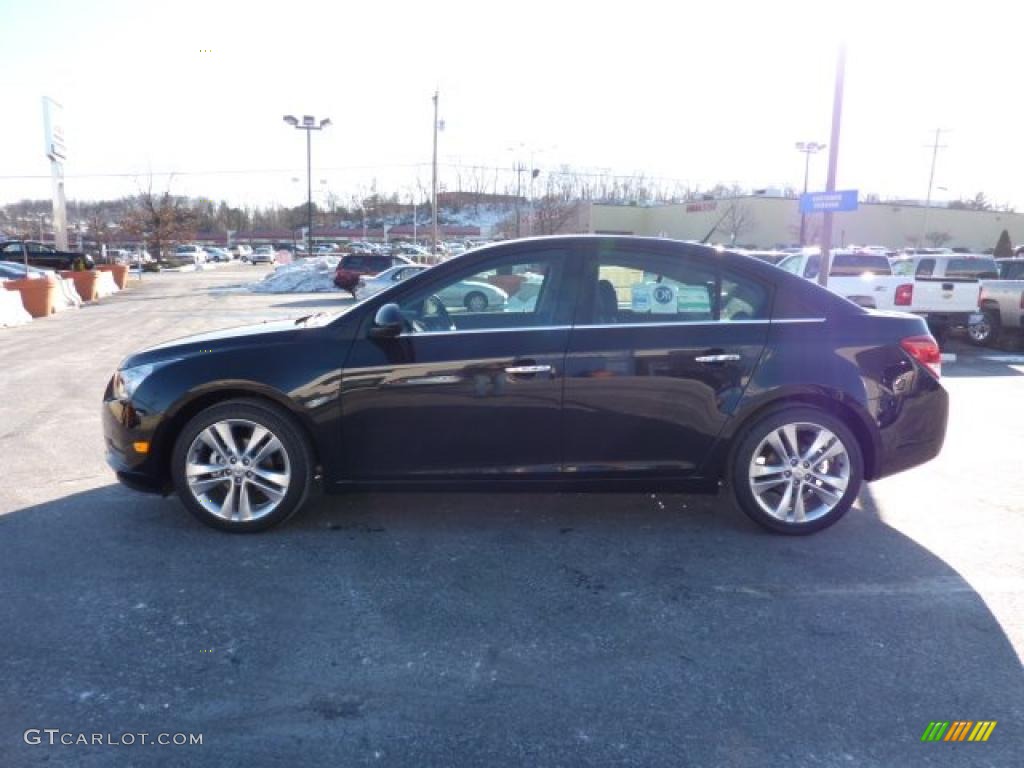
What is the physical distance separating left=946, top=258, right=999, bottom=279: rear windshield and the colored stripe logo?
13058 millimetres

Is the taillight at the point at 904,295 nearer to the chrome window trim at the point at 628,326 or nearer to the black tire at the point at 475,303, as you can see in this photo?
the chrome window trim at the point at 628,326

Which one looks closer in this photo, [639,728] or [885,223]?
[639,728]

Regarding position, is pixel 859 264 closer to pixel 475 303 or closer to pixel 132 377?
pixel 475 303

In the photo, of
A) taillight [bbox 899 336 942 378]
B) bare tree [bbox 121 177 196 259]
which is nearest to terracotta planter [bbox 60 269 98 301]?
taillight [bbox 899 336 942 378]

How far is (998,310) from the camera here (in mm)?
13773

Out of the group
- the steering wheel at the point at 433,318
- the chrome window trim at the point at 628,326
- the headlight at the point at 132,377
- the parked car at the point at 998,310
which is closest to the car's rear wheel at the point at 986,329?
the parked car at the point at 998,310

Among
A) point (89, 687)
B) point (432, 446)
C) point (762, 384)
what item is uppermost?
point (762, 384)

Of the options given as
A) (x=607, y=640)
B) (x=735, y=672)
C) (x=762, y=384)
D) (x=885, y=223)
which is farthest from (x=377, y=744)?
(x=885, y=223)

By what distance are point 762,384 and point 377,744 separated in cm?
277

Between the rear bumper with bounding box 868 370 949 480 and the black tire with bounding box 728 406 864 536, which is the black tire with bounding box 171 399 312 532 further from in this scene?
the rear bumper with bounding box 868 370 949 480

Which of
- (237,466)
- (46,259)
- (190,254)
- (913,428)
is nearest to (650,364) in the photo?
(913,428)

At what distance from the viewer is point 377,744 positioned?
255 cm

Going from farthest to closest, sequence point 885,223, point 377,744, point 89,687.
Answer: point 885,223 < point 89,687 < point 377,744

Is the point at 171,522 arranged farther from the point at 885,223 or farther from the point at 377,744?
the point at 885,223
